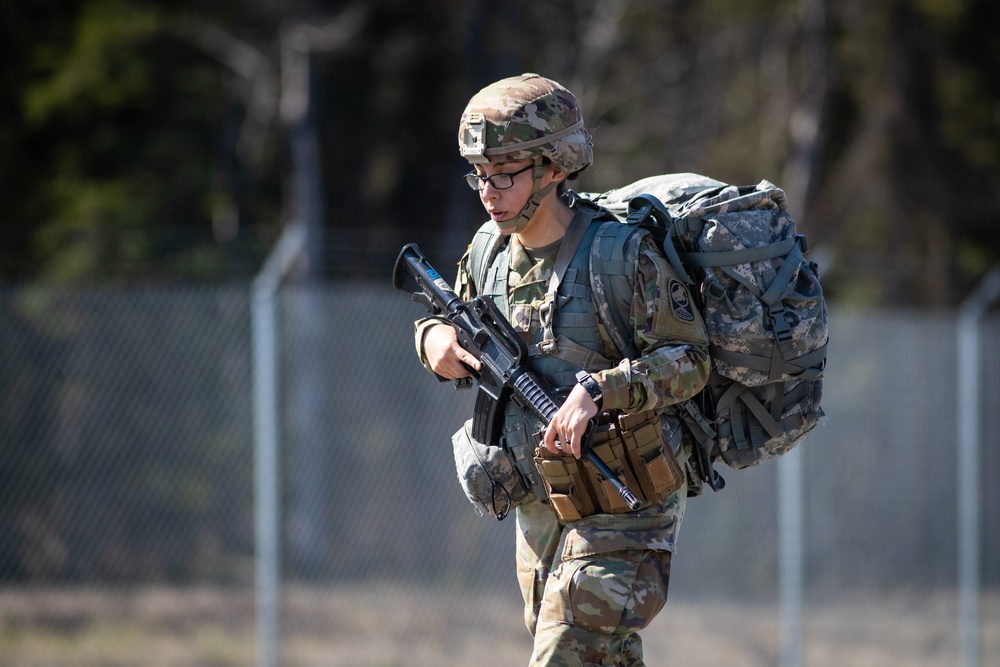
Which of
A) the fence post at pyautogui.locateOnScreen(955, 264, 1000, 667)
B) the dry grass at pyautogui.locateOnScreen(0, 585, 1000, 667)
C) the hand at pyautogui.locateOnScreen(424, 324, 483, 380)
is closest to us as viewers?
the hand at pyautogui.locateOnScreen(424, 324, 483, 380)

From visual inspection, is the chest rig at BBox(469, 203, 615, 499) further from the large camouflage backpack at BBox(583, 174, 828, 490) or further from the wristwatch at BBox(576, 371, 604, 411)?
the wristwatch at BBox(576, 371, 604, 411)

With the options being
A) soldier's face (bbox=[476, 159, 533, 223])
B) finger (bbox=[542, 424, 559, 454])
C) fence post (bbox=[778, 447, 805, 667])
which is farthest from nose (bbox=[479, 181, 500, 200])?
fence post (bbox=[778, 447, 805, 667])

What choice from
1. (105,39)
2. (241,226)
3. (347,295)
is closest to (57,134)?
(105,39)

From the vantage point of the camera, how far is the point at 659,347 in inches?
126

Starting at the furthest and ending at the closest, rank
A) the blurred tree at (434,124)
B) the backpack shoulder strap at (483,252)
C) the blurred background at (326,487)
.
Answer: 1. the blurred tree at (434,124)
2. the blurred background at (326,487)
3. the backpack shoulder strap at (483,252)

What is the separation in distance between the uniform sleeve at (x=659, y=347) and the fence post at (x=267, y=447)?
11.0 ft

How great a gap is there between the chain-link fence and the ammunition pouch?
11.8 ft

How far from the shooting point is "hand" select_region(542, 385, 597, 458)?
309 centimetres

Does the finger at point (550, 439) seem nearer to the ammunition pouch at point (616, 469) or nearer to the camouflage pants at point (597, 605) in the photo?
the ammunition pouch at point (616, 469)

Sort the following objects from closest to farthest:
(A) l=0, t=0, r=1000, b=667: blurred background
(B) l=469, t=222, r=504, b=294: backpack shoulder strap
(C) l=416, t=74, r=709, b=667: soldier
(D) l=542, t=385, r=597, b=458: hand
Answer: (D) l=542, t=385, r=597, b=458: hand
(C) l=416, t=74, r=709, b=667: soldier
(B) l=469, t=222, r=504, b=294: backpack shoulder strap
(A) l=0, t=0, r=1000, b=667: blurred background

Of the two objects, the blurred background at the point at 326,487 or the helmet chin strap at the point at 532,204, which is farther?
the blurred background at the point at 326,487

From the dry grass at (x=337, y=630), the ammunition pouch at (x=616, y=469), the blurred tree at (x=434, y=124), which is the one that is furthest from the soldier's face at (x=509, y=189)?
the blurred tree at (x=434, y=124)

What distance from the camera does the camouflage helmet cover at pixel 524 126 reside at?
323 centimetres

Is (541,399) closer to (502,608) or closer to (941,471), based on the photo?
(502,608)
